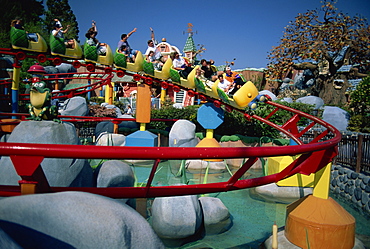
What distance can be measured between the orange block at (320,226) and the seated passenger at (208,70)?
7.02m

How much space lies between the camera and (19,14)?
29094 millimetres

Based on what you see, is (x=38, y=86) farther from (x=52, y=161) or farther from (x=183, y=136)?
(x=183, y=136)

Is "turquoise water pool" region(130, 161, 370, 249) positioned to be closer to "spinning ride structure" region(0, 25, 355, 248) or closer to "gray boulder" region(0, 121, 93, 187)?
"spinning ride structure" region(0, 25, 355, 248)

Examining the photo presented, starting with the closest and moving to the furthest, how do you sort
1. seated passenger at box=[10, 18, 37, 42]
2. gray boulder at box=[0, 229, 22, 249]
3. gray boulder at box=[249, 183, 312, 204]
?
gray boulder at box=[0, 229, 22, 249], gray boulder at box=[249, 183, 312, 204], seated passenger at box=[10, 18, 37, 42]

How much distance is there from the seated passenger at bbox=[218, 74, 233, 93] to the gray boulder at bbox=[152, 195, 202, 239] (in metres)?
5.53

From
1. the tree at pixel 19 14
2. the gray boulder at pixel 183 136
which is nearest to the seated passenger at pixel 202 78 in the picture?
the gray boulder at pixel 183 136

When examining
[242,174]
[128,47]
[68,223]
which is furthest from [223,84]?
[68,223]

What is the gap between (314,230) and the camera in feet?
8.66

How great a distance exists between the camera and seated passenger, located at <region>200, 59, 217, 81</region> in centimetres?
948

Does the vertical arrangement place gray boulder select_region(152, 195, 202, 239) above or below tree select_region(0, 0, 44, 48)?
below

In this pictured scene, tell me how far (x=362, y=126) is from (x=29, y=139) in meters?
11.3

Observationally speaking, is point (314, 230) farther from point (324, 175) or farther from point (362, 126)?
point (362, 126)

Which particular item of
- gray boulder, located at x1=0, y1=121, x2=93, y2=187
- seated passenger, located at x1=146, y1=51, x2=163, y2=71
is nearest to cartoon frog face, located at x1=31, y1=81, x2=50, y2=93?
gray boulder, located at x1=0, y1=121, x2=93, y2=187

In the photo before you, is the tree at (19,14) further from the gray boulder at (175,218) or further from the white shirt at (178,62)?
the gray boulder at (175,218)
